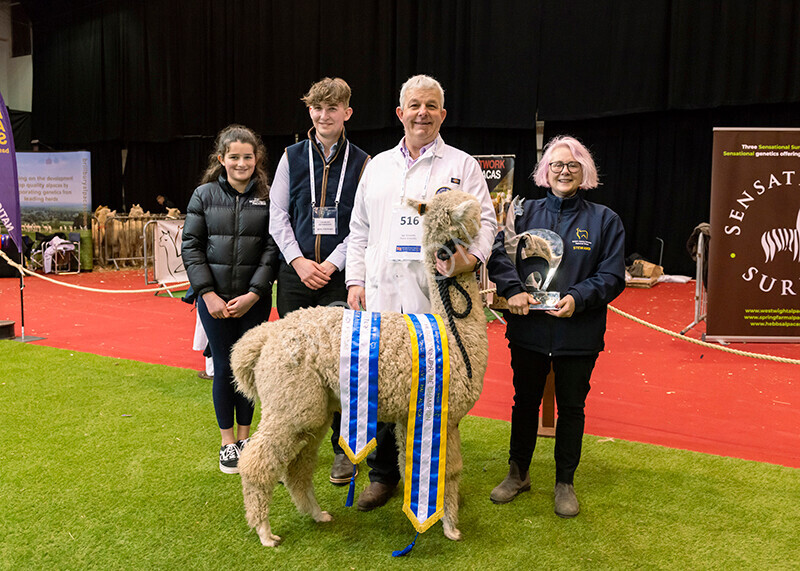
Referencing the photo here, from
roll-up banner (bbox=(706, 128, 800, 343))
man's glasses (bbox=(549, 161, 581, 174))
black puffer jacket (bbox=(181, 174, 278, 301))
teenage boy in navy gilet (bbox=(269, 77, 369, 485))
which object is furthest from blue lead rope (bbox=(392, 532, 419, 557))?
roll-up banner (bbox=(706, 128, 800, 343))

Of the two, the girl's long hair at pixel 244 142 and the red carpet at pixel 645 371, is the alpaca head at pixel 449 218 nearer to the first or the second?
the girl's long hair at pixel 244 142

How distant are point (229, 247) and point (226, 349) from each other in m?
0.48

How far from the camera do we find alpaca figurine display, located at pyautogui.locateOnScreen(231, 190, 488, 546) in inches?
Result: 81.7

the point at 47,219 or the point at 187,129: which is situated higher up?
the point at 187,129

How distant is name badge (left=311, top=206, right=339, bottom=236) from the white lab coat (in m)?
0.29

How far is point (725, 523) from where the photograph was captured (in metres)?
2.40

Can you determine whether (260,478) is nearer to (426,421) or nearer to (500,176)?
(426,421)

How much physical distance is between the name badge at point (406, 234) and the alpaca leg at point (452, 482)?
0.67m

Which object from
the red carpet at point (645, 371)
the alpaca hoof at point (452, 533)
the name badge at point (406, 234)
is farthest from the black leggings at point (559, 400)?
the red carpet at point (645, 371)

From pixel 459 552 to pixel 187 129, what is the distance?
45.8 ft

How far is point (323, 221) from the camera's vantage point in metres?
2.70

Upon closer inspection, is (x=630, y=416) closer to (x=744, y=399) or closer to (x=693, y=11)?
(x=744, y=399)

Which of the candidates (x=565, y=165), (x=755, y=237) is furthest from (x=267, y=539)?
(x=755, y=237)

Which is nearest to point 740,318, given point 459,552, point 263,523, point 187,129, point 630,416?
point 630,416
